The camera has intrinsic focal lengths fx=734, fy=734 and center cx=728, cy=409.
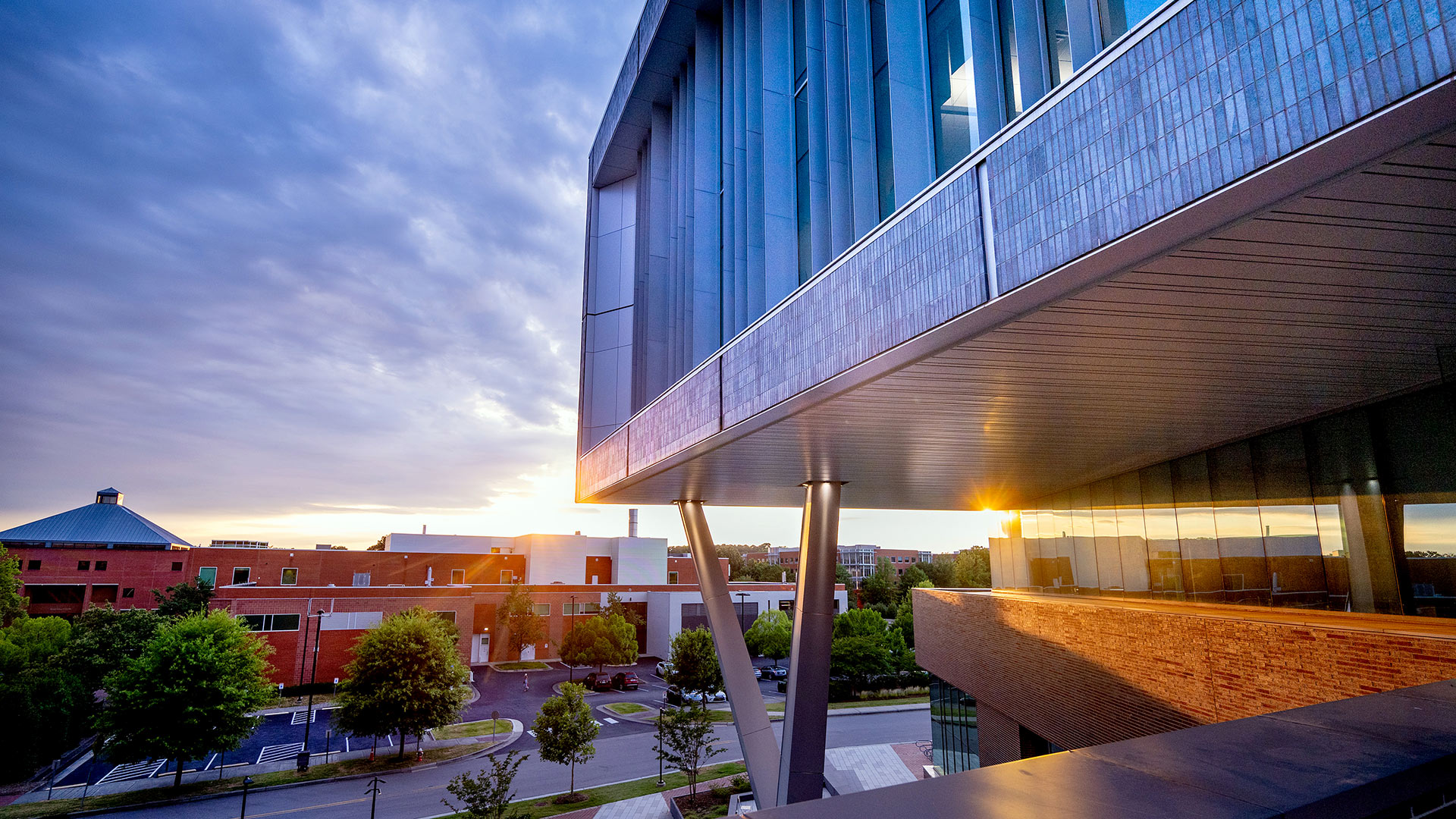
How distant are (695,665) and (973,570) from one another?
62.2 m

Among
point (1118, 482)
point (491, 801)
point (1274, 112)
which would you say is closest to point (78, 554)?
point (491, 801)

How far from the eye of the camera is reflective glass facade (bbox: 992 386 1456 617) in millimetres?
10305

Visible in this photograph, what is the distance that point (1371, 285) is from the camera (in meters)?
5.64

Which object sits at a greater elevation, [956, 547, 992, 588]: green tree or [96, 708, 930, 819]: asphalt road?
[956, 547, 992, 588]: green tree

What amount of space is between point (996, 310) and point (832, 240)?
539cm

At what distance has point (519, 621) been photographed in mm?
58312

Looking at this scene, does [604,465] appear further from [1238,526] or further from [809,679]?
[1238,526]

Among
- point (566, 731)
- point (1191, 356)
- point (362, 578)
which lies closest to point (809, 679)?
point (1191, 356)

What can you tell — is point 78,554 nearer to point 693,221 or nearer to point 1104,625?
point 693,221

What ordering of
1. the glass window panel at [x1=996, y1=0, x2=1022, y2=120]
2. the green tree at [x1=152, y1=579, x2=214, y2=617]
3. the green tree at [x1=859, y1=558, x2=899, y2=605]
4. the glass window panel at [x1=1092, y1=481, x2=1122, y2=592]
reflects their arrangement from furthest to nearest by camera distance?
the green tree at [x1=859, y1=558, x2=899, y2=605] < the green tree at [x1=152, y1=579, x2=214, y2=617] < the glass window panel at [x1=1092, y1=481, x2=1122, y2=592] < the glass window panel at [x1=996, y1=0, x2=1022, y2=120]

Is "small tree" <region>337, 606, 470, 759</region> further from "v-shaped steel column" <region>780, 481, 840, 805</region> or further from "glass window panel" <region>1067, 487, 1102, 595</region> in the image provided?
"glass window panel" <region>1067, 487, 1102, 595</region>

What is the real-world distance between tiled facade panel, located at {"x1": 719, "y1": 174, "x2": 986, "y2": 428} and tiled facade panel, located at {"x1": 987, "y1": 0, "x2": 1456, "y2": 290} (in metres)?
0.55

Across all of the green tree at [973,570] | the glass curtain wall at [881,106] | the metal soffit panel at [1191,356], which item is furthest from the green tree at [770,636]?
the glass curtain wall at [881,106]

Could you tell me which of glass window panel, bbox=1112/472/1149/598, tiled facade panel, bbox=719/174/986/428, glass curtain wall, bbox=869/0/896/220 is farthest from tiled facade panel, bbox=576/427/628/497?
glass window panel, bbox=1112/472/1149/598
